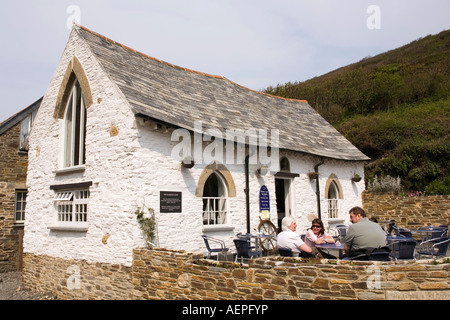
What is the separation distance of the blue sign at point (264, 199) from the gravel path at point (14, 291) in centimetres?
605

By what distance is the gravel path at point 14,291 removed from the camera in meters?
10.0

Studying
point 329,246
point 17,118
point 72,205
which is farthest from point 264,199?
point 17,118

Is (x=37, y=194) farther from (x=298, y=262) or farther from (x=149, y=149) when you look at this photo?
(x=298, y=262)

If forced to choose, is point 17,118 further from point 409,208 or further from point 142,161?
point 409,208

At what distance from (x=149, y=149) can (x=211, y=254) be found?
307 centimetres

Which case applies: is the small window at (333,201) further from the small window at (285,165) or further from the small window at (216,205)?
the small window at (216,205)

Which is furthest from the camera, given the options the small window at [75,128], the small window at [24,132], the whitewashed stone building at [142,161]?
the small window at [24,132]

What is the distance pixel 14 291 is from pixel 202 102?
7.81 meters

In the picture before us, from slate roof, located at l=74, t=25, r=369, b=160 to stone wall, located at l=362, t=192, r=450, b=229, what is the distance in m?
2.00

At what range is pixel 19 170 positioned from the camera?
47.1ft

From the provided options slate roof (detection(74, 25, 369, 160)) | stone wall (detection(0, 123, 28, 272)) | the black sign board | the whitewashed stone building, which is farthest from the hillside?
stone wall (detection(0, 123, 28, 272))

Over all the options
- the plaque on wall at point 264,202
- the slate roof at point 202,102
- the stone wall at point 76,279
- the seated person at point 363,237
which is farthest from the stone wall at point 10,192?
the seated person at point 363,237

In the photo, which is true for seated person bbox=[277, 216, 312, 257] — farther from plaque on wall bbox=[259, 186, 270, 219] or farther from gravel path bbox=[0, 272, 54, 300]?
gravel path bbox=[0, 272, 54, 300]

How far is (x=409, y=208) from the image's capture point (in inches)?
573
